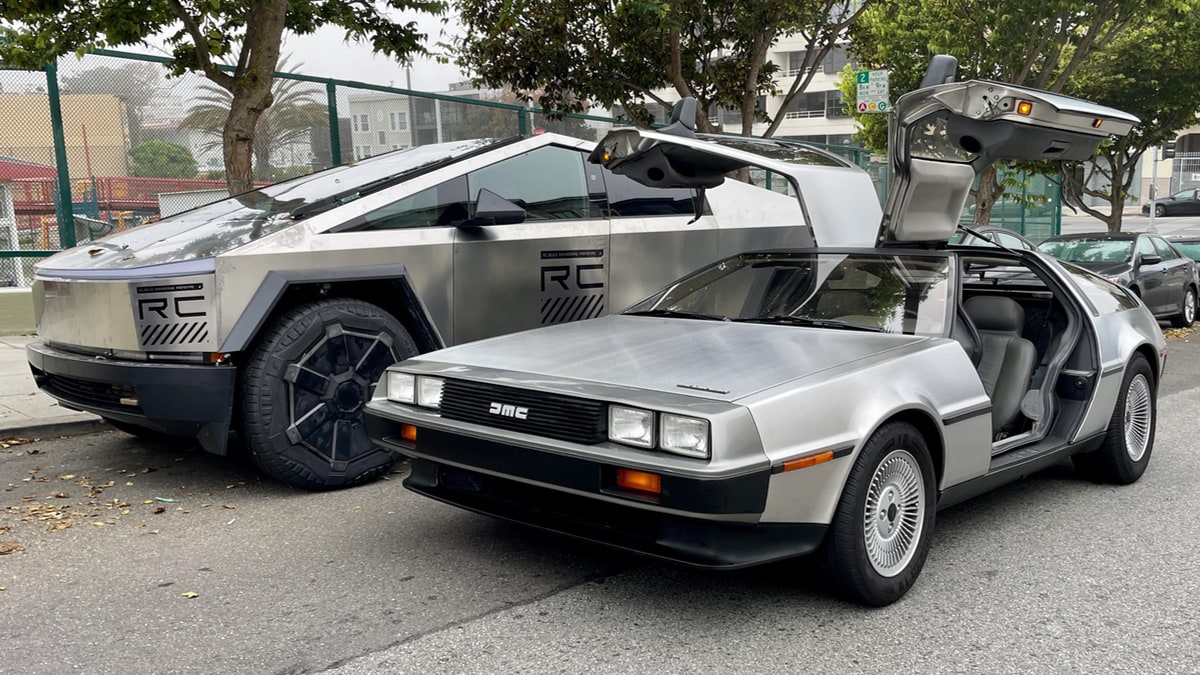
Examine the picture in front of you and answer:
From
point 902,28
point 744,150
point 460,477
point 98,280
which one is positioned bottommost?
point 460,477

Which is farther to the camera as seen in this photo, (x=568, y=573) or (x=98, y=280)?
(x=98, y=280)

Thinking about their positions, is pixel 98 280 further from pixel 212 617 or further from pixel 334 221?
pixel 212 617

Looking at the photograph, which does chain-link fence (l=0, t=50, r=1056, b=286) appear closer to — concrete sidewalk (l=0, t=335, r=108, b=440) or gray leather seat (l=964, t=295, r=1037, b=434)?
concrete sidewalk (l=0, t=335, r=108, b=440)

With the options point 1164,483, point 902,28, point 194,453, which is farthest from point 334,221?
point 902,28

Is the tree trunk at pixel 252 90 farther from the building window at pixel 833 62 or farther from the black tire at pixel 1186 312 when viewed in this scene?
the building window at pixel 833 62

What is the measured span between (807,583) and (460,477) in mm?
1363

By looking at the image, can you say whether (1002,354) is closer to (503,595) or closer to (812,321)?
(812,321)

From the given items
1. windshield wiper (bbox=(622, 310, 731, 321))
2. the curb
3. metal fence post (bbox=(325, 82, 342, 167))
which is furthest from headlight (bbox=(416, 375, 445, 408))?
metal fence post (bbox=(325, 82, 342, 167))

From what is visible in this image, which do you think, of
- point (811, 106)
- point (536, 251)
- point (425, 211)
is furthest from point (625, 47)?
point (811, 106)

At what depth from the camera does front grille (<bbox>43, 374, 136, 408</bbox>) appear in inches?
188

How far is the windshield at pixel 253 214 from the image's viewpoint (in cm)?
484

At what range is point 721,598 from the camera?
369 centimetres

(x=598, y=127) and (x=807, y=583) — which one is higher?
(x=598, y=127)

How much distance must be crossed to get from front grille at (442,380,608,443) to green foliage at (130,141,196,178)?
6.60 metres
